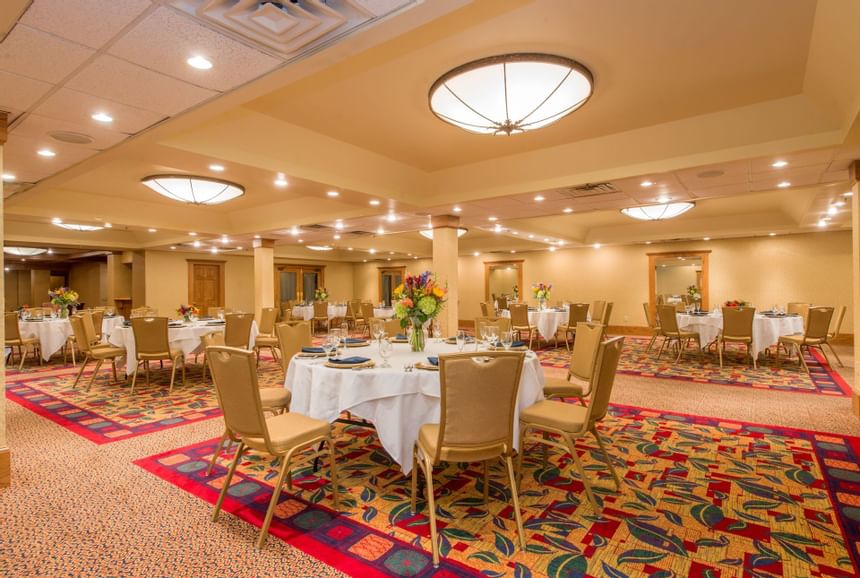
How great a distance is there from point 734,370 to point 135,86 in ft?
27.4

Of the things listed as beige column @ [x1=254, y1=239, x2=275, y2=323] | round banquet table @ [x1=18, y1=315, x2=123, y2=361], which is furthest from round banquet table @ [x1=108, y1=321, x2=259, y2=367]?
beige column @ [x1=254, y1=239, x2=275, y2=323]

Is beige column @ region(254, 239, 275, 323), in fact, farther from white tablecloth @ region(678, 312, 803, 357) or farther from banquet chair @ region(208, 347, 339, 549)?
banquet chair @ region(208, 347, 339, 549)

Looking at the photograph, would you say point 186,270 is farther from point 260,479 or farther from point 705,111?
point 705,111

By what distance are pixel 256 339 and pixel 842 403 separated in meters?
8.12

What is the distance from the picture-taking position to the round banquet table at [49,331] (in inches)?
313

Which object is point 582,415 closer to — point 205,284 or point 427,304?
point 427,304

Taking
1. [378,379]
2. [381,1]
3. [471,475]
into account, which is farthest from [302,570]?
[381,1]

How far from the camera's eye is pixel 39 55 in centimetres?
265

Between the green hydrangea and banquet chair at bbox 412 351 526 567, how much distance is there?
1256 millimetres

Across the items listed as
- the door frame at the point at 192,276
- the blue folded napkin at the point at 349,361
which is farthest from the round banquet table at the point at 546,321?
the door frame at the point at 192,276

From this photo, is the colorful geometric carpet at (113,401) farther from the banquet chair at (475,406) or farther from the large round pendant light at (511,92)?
the large round pendant light at (511,92)

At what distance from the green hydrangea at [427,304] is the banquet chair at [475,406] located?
1.26 m

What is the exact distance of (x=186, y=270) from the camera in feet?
48.5

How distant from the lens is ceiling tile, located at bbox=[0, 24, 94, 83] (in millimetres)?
2463
